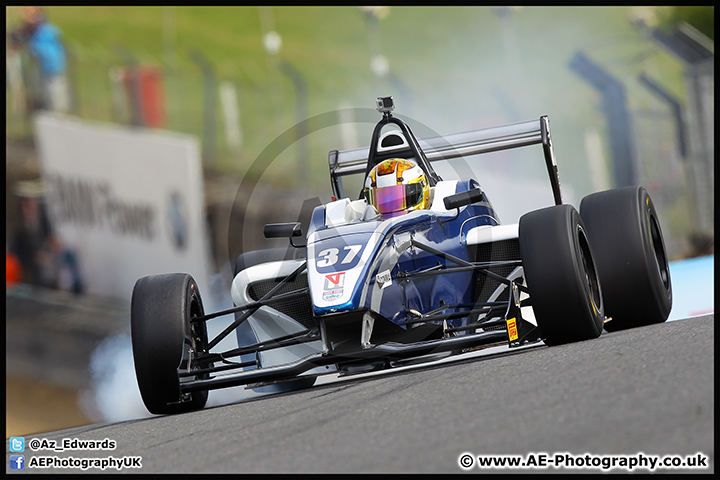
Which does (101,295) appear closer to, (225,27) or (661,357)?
(225,27)

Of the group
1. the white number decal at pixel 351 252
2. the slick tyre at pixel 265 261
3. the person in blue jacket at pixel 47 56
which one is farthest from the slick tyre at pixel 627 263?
the person in blue jacket at pixel 47 56

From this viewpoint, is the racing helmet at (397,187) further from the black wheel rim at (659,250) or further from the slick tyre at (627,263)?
the black wheel rim at (659,250)

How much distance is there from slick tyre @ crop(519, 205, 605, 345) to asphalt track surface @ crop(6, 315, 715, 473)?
0.24 m

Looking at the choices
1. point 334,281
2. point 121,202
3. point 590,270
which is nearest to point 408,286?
point 334,281

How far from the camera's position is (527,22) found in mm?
22875

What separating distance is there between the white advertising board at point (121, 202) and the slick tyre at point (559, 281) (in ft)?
34.4

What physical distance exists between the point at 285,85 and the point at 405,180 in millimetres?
13718

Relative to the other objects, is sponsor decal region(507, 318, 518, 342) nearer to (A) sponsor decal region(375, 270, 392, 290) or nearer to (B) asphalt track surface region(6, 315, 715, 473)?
(B) asphalt track surface region(6, 315, 715, 473)

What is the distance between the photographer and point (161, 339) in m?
6.24

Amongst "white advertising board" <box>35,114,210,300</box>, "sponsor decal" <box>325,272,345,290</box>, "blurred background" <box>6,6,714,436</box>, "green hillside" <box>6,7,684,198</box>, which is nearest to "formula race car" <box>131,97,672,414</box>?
"sponsor decal" <box>325,272,345,290</box>

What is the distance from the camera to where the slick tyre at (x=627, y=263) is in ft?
21.9

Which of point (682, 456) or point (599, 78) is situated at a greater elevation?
point (599, 78)
